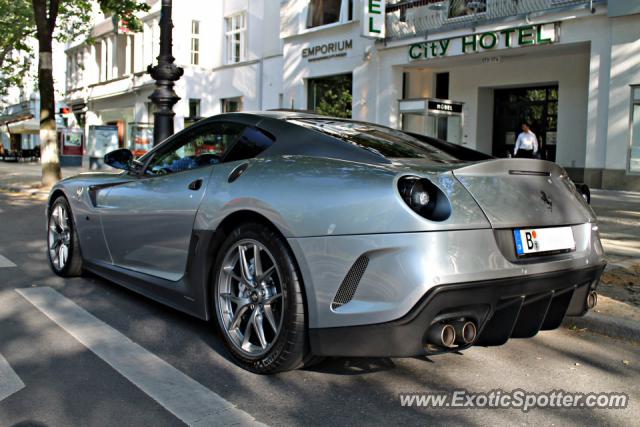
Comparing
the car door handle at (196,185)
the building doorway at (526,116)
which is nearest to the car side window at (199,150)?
the car door handle at (196,185)

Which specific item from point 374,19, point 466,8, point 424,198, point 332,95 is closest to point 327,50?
point 332,95

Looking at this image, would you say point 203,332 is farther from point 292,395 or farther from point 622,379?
point 622,379

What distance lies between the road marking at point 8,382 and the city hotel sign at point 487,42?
52.3 ft

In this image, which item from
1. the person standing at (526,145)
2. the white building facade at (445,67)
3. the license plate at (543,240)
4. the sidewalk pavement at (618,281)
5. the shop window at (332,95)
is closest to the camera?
the license plate at (543,240)

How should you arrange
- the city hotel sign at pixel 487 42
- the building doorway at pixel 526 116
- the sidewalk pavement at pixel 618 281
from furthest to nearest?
the building doorway at pixel 526 116
the city hotel sign at pixel 487 42
the sidewalk pavement at pixel 618 281

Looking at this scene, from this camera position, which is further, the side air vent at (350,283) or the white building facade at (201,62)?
the white building facade at (201,62)

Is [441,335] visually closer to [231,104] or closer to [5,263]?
[5,263]

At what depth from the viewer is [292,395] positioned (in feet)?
10.3

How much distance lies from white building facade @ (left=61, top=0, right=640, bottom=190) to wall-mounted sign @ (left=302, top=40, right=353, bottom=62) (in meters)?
0.04

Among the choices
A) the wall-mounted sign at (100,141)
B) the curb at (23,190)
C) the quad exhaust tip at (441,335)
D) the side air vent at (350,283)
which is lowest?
the curb at (23,190)

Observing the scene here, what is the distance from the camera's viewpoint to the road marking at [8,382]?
3.10 metres

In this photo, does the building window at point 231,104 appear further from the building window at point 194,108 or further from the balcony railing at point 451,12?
the balcony railing at point 451,12

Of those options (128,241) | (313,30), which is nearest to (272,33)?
(313,30)

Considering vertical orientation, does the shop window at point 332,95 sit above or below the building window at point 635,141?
above
